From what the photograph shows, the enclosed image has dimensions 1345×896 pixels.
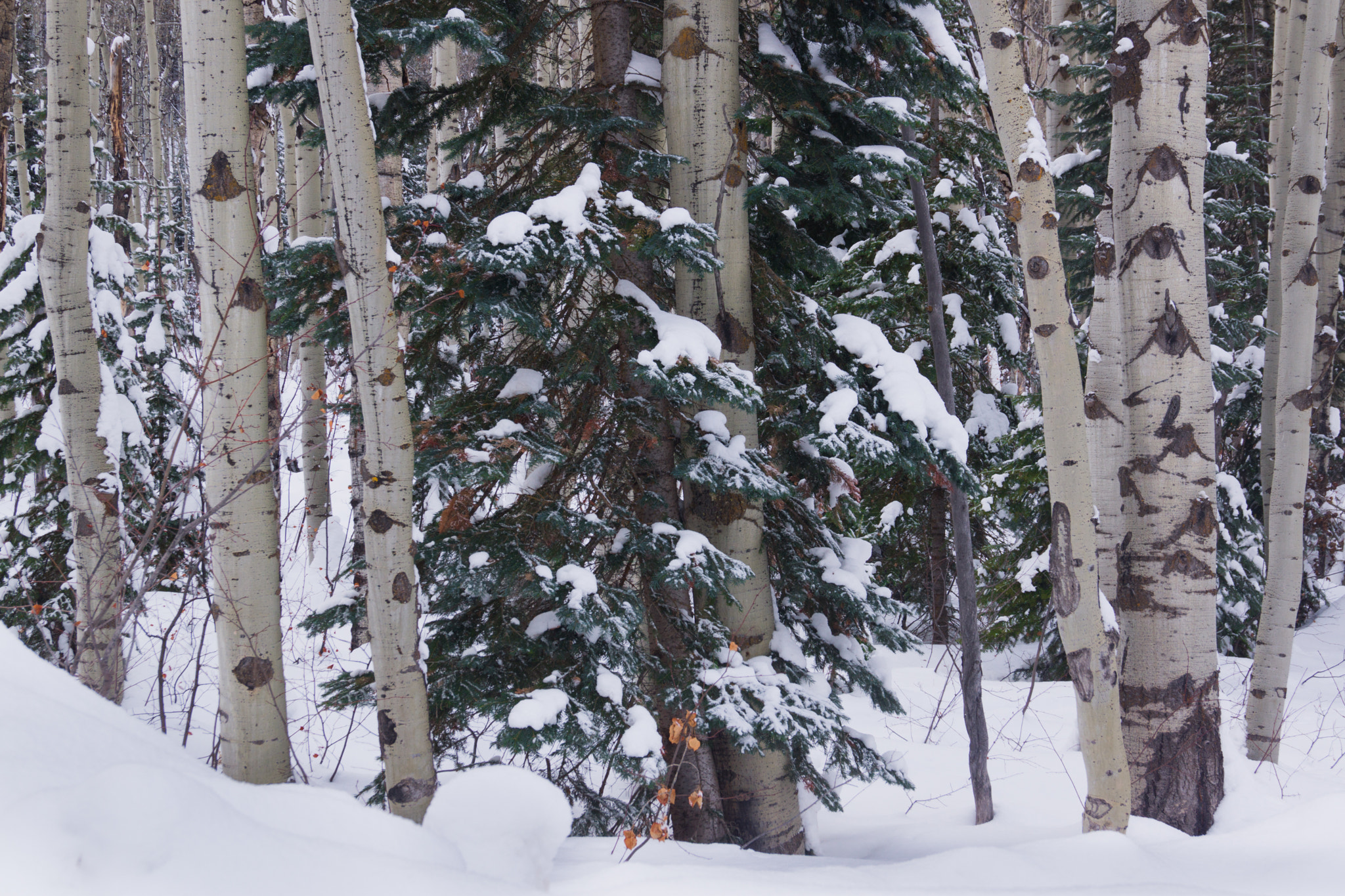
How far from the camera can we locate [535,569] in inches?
124

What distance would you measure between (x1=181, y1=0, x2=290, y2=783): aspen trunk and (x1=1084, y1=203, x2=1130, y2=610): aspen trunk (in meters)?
3.74

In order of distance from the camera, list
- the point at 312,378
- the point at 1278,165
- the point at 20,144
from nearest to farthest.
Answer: the point at 1278,165 < the point at 312,378 < the point at 20,144

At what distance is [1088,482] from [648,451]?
2058 mm

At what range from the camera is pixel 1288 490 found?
486 centimetres

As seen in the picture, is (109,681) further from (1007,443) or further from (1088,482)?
(1007,443)

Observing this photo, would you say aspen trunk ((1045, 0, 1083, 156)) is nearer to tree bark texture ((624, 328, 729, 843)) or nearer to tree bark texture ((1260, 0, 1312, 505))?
tree bark texture ((1260, 0, 1312, 505))

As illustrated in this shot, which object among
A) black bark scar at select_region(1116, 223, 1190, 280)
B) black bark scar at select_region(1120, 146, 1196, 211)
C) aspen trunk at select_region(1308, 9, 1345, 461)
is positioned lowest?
black bark scar at select_region(1116, 223, 1190, 280)

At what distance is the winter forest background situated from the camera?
2.54m

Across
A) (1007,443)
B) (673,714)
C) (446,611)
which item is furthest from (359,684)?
(1007,443)

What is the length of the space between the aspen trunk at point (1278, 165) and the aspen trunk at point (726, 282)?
555cm

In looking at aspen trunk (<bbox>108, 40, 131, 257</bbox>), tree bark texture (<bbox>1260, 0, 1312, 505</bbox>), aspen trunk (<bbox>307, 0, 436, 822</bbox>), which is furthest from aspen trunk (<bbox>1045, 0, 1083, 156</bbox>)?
aspen trunk (<bbox>108, 40, 131, 257</bbox>)

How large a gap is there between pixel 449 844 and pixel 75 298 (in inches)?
162

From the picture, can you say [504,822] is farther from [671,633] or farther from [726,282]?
[726,282]

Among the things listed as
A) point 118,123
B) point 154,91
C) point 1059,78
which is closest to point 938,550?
point 1059,78
